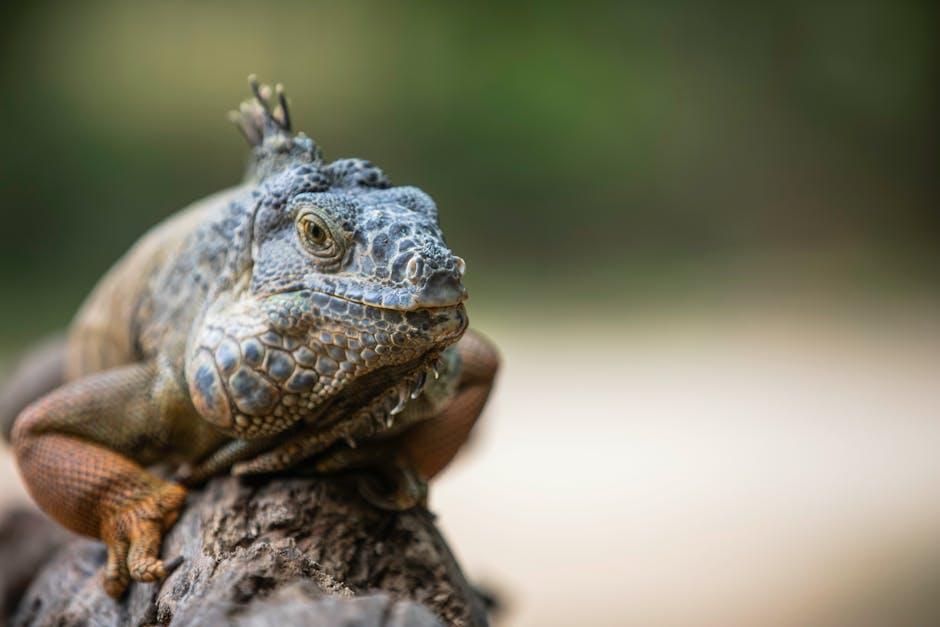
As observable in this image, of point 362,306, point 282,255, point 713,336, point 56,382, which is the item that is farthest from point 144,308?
point 713,336

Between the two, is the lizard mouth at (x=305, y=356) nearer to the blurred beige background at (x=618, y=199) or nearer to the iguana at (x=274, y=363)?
the iguana at (x=274, y=363)

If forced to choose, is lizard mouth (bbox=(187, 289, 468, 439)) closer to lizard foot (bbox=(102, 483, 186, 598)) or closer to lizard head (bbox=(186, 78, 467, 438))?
lizard head (bbox=(186, 78, 467, 438))

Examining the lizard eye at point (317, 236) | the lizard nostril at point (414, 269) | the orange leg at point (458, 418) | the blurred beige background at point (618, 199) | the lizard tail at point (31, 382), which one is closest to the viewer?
the lizard nostril at point (414, 269)

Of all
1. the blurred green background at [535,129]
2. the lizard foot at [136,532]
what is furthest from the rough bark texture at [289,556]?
the blurred green background at [535,129]

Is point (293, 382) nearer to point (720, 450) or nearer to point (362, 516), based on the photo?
point (362, 516)

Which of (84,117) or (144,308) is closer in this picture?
(144,308)

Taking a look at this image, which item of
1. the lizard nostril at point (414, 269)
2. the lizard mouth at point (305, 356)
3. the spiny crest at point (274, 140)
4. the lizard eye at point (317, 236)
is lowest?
the lizard mouth at point (305, 356)

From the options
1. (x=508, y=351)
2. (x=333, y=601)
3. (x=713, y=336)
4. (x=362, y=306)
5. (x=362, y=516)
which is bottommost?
(x=333, y=601)

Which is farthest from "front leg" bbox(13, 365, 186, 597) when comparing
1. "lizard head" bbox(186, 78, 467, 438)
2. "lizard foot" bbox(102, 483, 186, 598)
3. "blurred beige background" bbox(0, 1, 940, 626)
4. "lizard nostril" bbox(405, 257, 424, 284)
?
"blurred beige background" bbox(0, 1, 940, 626)
